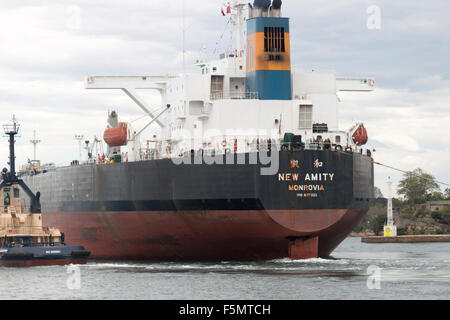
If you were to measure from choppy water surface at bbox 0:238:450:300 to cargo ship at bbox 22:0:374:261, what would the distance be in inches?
56.5

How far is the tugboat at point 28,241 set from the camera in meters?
42.0

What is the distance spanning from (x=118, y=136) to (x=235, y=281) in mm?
15819

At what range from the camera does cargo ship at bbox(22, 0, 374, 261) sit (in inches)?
1603

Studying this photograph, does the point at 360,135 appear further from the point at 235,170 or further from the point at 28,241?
the point at 28,241

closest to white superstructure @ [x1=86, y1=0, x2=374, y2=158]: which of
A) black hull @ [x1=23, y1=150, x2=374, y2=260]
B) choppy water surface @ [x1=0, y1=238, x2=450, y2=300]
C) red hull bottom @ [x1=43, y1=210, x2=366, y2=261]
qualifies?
black hull @ [x1=23, y1=150, x2=374, y2=260]

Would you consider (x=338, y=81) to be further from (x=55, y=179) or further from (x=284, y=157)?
(x=55, y=179)

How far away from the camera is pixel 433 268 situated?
132 ft

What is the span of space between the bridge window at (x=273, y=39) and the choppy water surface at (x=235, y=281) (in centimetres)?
957

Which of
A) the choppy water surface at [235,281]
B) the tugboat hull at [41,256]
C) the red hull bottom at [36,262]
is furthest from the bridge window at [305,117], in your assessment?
the red hull bottom at [36,262]

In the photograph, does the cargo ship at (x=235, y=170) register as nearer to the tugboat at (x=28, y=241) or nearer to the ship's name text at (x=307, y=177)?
the ship's name text at (x=307, y=177)

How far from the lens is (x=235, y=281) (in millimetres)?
34562

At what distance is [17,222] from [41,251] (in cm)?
387

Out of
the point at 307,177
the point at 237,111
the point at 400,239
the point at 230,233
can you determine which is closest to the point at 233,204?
the point at 230,233
